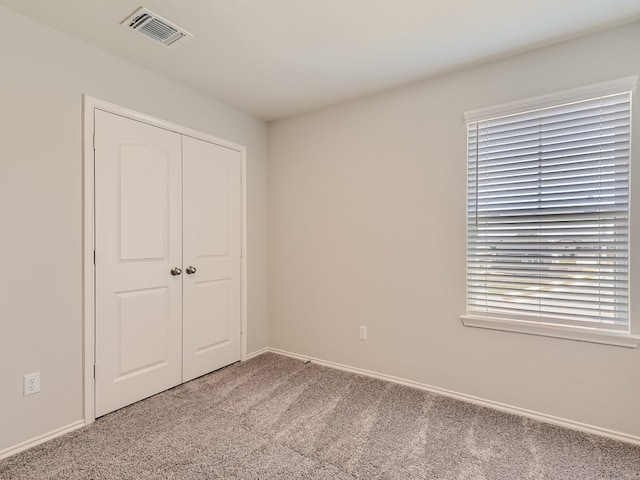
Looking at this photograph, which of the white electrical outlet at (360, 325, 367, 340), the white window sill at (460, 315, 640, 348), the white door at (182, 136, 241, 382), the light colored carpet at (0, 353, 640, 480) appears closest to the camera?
the light colored carpet at (0, 353, 640, 480)

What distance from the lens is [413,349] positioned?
2.73 metres

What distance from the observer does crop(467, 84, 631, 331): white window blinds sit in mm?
1997

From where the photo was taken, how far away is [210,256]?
3.00 m

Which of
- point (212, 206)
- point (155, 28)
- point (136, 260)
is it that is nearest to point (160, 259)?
point (136, 260)

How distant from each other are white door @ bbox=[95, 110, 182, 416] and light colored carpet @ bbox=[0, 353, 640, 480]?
0.23 metres

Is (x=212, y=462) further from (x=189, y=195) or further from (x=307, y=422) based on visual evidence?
(x=189, y=195)

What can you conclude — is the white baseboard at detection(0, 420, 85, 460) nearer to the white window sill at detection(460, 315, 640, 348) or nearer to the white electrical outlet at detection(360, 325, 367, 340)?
the white electrical outlet at detection(360, 325, 367, 340)

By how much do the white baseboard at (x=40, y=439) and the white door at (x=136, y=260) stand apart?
6.3 inches

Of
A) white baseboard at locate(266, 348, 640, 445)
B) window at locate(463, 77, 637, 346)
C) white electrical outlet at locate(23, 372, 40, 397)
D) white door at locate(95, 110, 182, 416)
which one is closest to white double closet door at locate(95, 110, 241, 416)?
white door at locate(95, 110, 182, 416)

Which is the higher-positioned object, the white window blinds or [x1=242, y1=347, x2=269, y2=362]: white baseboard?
the white window blinds

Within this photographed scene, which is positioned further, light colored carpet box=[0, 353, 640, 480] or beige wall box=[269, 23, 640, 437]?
beige wall box=[269, 23, 640, 437]

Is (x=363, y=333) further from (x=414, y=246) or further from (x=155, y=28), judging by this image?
(x=155, y=28)

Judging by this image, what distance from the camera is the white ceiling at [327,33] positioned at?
1836mm

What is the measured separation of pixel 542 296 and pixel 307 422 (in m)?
1.73
